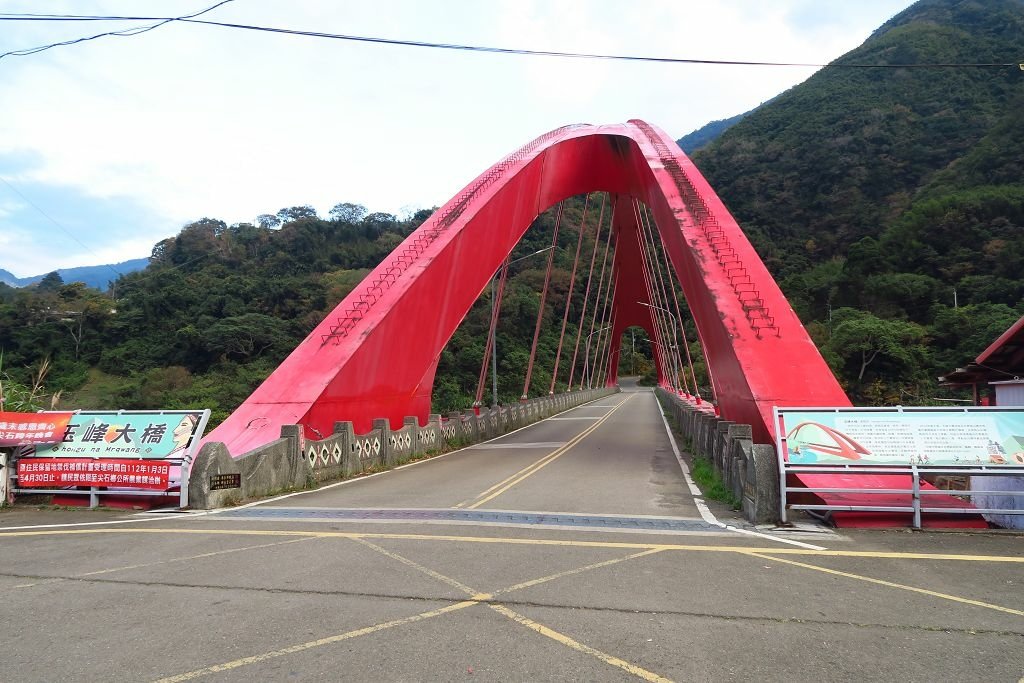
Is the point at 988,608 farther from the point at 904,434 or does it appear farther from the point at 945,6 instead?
the point at 945,6

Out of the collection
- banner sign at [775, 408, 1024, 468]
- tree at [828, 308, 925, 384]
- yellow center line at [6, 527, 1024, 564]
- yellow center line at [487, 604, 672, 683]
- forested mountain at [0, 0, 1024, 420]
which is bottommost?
yellow center line at [6, 527, 1024, 564]

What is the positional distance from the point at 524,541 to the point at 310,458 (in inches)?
233

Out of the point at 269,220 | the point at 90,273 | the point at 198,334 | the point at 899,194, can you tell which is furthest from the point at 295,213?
the point at 90,273

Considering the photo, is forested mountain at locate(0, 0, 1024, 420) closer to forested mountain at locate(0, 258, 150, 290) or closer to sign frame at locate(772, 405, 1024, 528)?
sign frame at locate(772, 405, 1024, 528)

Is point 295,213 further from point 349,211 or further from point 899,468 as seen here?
point 899,468

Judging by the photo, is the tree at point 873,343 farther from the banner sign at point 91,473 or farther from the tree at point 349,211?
the tree at point 349,211

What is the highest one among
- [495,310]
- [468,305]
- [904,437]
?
[495,310]

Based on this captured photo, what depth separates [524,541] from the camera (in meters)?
6.47

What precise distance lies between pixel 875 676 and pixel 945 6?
5323 inches

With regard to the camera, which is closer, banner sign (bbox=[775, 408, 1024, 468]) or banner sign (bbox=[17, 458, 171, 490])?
banner sign (bbox=[775, 408, 1024, 468])

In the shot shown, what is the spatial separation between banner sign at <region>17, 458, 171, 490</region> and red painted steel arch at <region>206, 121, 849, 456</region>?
226cm

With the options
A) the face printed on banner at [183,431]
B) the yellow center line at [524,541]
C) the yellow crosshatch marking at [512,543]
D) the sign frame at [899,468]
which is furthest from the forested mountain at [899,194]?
the face printed on banner at [183,431]

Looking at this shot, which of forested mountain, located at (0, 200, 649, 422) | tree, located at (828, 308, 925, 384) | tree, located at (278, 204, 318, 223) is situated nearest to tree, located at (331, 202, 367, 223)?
tree, located at (278, 204, 318, 223)

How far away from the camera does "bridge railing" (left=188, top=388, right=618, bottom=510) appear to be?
8.96 m
